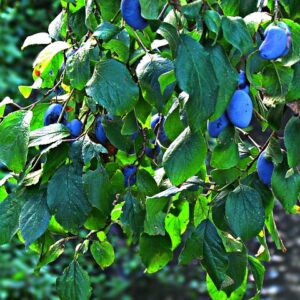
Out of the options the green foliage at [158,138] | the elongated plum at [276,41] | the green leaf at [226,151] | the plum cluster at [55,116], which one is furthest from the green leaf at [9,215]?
the elongated plum at [276,41]

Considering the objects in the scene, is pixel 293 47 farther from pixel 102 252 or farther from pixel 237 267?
pixel 102 252

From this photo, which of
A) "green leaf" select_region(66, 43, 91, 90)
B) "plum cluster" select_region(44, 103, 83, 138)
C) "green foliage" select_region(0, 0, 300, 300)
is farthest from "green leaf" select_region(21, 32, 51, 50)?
"green leaf" select_region(66, 43, 91, 90)

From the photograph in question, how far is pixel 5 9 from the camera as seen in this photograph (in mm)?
2758

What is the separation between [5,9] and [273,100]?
212 centimetres

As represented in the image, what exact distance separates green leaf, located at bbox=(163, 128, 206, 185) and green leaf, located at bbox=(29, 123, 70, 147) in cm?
12

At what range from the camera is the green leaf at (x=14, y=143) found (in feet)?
2.73

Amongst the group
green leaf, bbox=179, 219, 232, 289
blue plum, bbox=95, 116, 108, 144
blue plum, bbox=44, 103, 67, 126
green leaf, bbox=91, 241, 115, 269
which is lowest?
green leaf, bbox=91, 241, 115, 269

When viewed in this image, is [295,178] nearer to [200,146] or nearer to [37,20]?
[200,146]

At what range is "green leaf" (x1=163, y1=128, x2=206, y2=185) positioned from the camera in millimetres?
758

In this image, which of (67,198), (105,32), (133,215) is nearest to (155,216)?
(133,215)

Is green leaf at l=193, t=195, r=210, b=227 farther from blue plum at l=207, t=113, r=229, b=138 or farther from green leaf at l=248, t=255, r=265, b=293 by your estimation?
blue plum at l=207, t=113, r=229, b=138

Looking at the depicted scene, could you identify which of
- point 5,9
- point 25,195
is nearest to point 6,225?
point 25,195

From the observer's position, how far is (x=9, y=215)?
0.87 metres

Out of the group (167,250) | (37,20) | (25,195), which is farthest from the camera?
(37,20)
